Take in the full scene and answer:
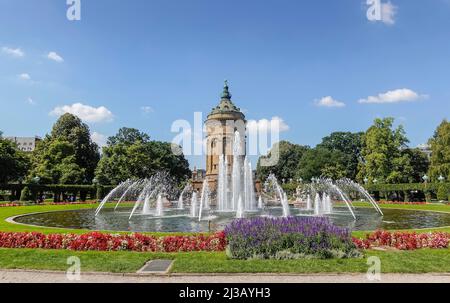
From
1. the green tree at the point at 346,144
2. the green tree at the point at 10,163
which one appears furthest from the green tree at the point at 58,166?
the green tree at the point at 346,144

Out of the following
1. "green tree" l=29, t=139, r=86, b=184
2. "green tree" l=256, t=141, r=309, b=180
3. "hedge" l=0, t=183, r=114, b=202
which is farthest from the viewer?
"green tree" l=256, t=141, r=309, b=180

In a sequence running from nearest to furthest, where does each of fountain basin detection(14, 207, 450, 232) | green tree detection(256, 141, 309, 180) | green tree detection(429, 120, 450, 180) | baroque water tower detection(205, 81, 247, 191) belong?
fountain basin detection(14, 207, 450, 232) < green tree detection(429, 120, 450, 180) < baroque water tower detection(205, 81, 247, 191) < green tree detection(256, 141, 309, 180)

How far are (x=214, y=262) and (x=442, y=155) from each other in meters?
56.1

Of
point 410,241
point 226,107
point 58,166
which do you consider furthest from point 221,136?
point 410,241

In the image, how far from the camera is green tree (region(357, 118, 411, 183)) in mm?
59116

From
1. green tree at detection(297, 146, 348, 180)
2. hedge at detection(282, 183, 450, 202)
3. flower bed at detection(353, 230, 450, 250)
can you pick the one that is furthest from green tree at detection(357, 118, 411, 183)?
flower bed at detection(353, 230, 450, 250)

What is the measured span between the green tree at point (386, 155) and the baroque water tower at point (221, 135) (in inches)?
889

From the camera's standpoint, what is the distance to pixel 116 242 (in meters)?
12.8

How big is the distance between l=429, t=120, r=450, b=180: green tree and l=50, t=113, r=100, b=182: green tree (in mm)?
59728

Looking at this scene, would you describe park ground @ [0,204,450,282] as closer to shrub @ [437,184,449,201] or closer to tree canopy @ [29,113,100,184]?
shrub @ [437,184,449,201]

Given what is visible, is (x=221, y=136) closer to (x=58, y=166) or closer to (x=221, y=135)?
(x=221, y=135)

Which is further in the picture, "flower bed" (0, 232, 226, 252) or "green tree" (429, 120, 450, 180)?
"green tree" (429, 120, 450, 180)
